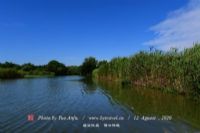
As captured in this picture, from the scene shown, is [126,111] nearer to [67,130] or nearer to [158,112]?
[158,112]

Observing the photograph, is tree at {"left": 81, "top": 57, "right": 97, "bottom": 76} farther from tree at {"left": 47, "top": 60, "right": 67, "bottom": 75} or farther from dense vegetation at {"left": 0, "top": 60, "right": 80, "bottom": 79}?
tree at {"left": 47, "top": 60, "right": 67, "bottom": 75}

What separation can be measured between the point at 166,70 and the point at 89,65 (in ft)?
276

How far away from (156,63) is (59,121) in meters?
20.7

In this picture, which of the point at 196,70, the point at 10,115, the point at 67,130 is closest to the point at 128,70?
the point at 196,70

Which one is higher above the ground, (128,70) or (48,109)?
(128,70)

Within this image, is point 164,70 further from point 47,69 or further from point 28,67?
point 47,69

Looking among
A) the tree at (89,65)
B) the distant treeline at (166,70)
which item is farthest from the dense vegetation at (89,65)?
the distant treeline at (166,70)

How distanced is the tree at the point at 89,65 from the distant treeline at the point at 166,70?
6092 cm

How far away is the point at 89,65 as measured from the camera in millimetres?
112000

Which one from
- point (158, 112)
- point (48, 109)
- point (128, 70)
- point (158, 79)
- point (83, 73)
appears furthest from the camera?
point (83, 73)

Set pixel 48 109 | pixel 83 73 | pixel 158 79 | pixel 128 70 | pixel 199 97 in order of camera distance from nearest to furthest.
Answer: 1. pixel 48 109
2. pixel 199 97
3. pixel 158 79
4. pixel 128 70
5. pixel 83 73

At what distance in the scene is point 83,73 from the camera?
116m

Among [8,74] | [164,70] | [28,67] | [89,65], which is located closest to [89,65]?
[89,65]

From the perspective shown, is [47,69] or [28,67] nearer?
[28,67]
